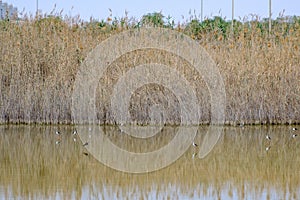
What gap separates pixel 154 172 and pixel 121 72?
3831 mm

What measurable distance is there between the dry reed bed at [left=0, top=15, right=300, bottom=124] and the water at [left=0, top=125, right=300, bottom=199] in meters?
0.83

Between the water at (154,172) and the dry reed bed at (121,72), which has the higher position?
the dry reed bed at (121,72)

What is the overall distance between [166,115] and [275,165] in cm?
334

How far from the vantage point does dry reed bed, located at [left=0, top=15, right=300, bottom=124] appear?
10.1m

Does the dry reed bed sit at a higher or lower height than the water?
higher

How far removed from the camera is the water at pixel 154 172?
5.58 m

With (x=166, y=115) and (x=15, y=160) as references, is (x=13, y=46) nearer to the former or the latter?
(x=166, y=115)

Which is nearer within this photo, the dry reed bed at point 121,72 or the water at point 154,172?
the water at point 154,172

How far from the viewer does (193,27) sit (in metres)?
11.5

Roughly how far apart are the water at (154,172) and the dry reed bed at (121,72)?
827 millimetres

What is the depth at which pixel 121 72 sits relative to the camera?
10.2m

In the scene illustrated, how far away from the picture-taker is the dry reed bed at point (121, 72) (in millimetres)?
10117

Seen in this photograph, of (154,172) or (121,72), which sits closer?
(154,172)

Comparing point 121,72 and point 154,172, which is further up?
point 121,72
